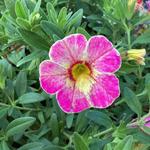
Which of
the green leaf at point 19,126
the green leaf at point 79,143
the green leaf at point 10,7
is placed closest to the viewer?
the green leaf at point 79,143

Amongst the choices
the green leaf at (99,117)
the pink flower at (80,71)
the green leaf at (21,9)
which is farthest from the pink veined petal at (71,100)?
the green leaf at (21,9)

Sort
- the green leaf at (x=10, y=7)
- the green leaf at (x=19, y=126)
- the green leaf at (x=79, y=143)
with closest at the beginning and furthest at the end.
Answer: the green leaf at (x=79, y=143), the green leaf at (x=19, y=126), the green leaf at (x=10, y=7)

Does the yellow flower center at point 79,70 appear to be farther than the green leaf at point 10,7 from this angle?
No

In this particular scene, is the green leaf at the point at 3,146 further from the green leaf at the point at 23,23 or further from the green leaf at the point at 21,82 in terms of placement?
the green leaf at the point at 23,23

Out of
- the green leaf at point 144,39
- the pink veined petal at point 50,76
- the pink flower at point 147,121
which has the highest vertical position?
the pink veined petal at point 50,76

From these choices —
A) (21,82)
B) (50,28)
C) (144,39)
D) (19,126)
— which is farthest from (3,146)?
(144,39)

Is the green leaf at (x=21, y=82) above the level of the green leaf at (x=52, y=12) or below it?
below

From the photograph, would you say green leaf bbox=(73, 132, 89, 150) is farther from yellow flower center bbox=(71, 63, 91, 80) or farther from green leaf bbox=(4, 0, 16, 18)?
green leaf bbox=(4, 0, 16, 18)

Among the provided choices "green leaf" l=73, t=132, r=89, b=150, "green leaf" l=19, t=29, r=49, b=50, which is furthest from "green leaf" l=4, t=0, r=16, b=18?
"green leaf" l=73, t=132, r=89, b=150

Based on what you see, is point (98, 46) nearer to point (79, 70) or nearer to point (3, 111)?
point (79, 70)

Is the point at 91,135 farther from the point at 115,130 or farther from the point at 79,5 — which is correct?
the point at 79,5
